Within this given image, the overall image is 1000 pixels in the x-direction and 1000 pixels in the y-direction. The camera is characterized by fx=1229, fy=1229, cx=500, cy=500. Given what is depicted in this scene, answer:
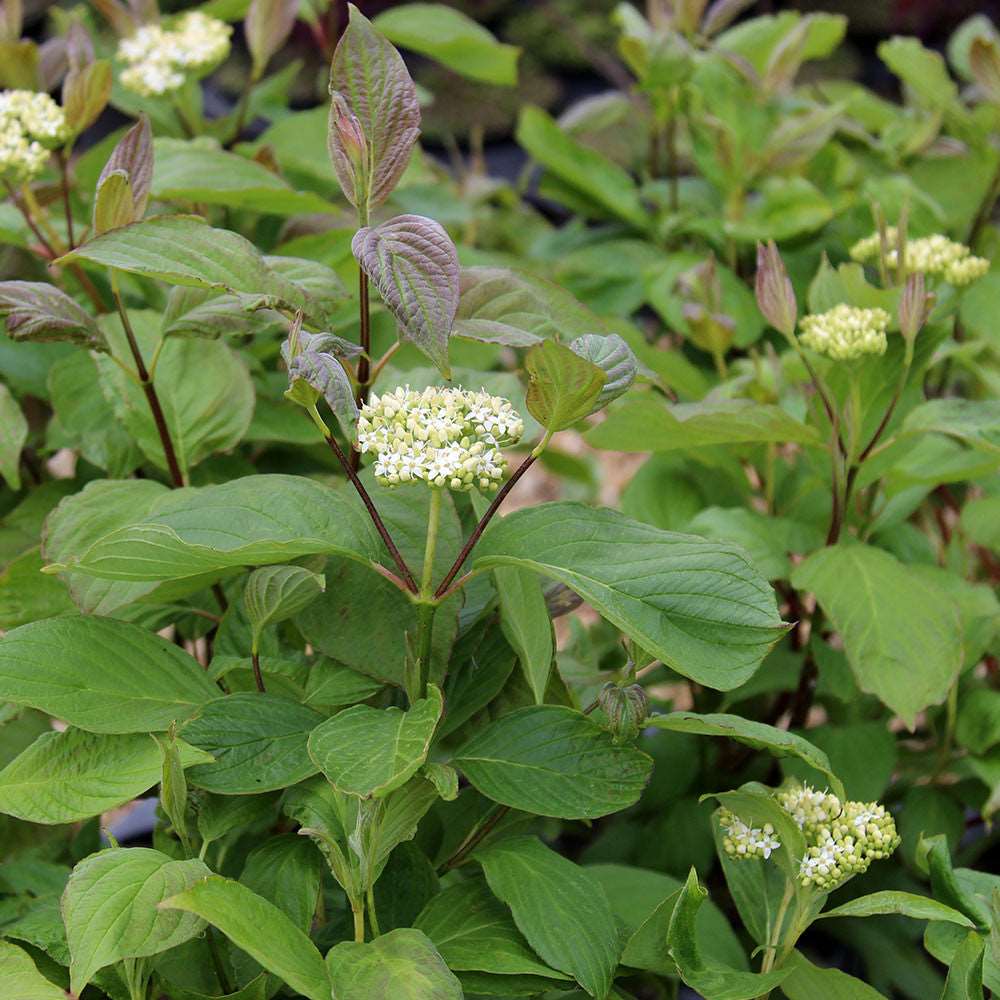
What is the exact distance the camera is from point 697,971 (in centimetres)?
57

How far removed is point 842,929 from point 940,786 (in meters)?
0.15

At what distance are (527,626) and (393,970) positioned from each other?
174 mm

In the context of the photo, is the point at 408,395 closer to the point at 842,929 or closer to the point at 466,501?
the point at 466,501

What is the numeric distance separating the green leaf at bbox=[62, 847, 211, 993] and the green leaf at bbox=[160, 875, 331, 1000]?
17mm

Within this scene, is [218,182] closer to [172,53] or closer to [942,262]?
[172,53]

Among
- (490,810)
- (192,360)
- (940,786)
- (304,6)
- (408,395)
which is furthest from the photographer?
(304,6)

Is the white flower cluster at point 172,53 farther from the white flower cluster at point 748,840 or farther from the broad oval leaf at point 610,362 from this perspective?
the white flower cluster at point 748,840

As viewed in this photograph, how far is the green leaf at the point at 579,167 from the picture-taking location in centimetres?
125

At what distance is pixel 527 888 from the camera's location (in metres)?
0.59

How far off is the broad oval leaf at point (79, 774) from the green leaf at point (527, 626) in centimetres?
16

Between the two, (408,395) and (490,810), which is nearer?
(408,395)

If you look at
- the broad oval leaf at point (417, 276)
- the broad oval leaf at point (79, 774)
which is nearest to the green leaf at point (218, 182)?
the broad oval leaf at point (417, 276)

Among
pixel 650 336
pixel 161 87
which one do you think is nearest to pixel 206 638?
pixel 161 87

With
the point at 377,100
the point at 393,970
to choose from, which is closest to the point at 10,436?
the point at 377,100
